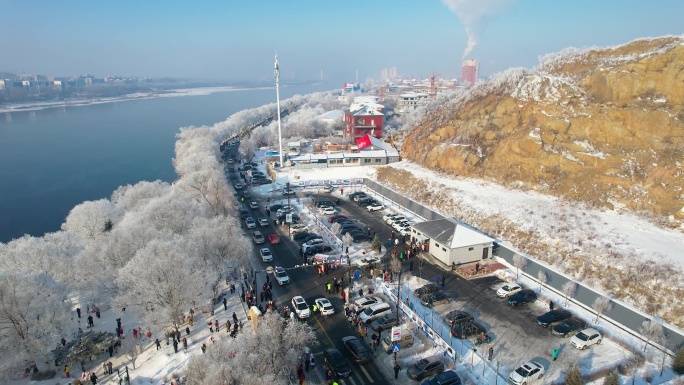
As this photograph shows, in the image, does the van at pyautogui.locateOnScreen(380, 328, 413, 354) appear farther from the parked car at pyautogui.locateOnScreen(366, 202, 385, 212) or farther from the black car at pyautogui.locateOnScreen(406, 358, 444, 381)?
the parked car at pyautogui.locateOnScreen(366, 202, 385, 212)

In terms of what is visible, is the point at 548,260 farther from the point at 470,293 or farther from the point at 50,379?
the point at 50,379

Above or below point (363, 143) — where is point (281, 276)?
below

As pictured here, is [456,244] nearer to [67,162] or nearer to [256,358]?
[256,358]

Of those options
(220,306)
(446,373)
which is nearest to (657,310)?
(446,373)

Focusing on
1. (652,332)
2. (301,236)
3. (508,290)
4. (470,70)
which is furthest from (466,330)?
(470,70)

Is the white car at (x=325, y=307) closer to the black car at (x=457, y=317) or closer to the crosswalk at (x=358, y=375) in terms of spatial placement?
the crosswalk at (x=358, y=375)

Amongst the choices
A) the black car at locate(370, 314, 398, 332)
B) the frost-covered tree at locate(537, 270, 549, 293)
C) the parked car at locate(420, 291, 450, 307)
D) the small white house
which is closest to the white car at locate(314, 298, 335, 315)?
the black car at locate(370, 314, 398, 332)

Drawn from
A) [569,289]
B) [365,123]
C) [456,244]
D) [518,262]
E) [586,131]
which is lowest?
[569,289]
